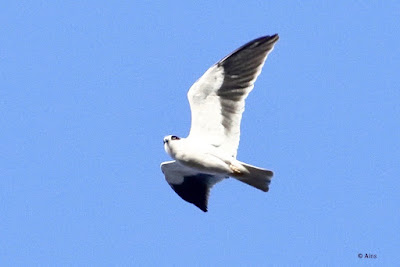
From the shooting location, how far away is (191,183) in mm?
19750

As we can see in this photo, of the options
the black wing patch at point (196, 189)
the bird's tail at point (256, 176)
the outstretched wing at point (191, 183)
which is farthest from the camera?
the black wing patch at point (196, 189)

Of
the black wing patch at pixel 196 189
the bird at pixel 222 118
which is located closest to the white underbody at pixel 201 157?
the bird at pixel 222 118

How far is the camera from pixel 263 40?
17781 mm

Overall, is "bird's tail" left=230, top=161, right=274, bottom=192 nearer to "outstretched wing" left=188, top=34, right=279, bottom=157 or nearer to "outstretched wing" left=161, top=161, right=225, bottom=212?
"outstretched wing" left=188, top=34, right=279, bottom=157

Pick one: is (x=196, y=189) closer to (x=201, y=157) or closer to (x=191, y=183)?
(x=191, y=183)

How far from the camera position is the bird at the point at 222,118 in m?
17.9

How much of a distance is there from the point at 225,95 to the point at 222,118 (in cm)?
41

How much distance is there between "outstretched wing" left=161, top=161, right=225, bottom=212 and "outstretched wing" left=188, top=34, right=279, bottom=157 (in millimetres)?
1270

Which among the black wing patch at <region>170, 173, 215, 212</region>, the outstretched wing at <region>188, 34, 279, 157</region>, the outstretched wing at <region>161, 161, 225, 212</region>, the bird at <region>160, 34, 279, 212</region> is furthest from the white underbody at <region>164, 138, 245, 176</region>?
the black wing patch at <region>170, 173, 215, 212</region>

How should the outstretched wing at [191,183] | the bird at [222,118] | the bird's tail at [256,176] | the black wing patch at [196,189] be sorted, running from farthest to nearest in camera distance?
the black wing patch at [196,189] < the outstretched wing at [191,183] < the bird at [222,118] < the bird's tail at [256,176]

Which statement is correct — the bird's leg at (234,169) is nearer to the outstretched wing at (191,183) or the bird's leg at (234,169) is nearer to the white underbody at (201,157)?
the white underbody at (201,157)

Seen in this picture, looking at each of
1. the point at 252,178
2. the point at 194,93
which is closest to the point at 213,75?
the point at 194,93

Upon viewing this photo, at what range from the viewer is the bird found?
704 inches

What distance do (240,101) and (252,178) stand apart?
4.45ft
